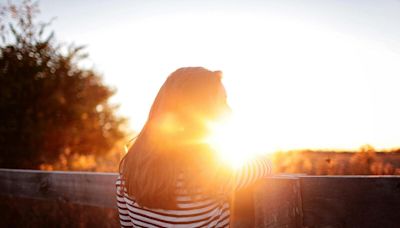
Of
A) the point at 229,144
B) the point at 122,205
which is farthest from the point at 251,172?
the point at 122,205

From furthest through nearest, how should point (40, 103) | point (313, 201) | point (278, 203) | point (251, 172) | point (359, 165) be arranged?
point (40, 103)
point (359, 165)
point (278, 203)
point (313, 201)
point (251, 172)

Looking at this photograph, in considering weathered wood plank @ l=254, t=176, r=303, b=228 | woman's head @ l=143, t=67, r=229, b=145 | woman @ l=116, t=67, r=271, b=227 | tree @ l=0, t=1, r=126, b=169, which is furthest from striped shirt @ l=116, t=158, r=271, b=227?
tree @ l=0, t=1, r=126, b=169

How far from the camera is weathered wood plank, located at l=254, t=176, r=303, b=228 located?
6.24ft

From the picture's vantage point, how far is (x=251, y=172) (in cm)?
173

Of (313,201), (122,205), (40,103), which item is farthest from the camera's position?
(40,103)

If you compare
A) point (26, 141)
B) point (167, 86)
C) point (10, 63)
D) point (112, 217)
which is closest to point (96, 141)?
point (26, 141)

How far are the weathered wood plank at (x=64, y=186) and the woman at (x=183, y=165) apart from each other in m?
1.27

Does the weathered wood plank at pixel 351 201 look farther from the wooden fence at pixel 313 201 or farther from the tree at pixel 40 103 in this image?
the tree at pixel 40 103

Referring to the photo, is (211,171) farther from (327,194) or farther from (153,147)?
(327,194)

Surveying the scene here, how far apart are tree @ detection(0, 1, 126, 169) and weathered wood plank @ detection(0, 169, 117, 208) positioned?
6.09 m

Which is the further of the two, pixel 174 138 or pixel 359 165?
pixel 359 165

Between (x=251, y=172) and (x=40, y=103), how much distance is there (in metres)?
10.6

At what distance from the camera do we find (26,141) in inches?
388

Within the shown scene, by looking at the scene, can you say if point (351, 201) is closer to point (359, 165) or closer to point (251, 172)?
point (251, 172)
